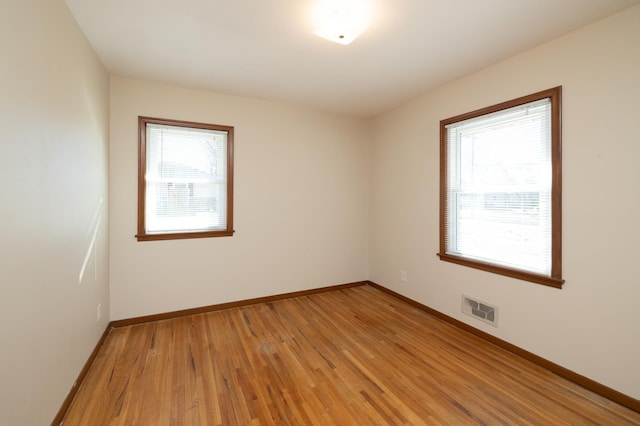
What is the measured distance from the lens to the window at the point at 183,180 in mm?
3094

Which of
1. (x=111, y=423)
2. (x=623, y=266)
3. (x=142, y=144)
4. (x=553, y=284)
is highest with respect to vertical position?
(x=142, y=144)

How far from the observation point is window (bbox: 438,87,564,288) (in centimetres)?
A: 227

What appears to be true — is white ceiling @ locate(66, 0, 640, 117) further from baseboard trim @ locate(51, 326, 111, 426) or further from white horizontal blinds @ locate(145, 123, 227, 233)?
baseboard trim @ locate(51, 326, 111, 426)

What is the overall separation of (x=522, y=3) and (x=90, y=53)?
3.28 m

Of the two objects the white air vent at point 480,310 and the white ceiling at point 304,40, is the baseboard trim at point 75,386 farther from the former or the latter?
the white air vent at point 480,310

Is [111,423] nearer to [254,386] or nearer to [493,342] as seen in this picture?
[254,386]

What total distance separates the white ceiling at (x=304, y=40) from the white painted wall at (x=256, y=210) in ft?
1.25

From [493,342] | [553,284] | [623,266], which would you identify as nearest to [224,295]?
[493,342]

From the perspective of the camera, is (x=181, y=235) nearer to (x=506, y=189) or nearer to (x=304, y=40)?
(x=304, y=40)

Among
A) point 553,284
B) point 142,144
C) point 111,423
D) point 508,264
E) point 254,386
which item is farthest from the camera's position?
point 142,144

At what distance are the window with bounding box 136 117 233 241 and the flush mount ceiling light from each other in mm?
1859

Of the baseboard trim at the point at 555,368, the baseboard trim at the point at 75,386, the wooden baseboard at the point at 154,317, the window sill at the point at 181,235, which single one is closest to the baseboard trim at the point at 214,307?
the wooden baseboard at the point at 154,317

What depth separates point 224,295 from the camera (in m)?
3.47

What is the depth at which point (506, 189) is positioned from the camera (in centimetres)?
259
